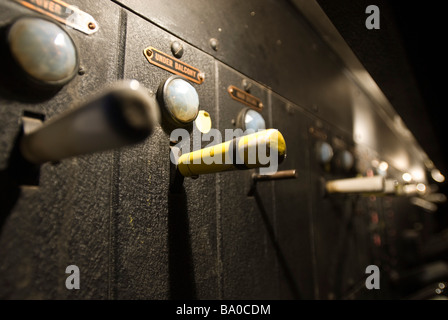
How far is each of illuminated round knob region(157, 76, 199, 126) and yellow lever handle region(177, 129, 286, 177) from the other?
16cm

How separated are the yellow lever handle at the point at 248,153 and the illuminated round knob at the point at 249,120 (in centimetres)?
37

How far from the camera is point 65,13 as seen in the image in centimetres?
58

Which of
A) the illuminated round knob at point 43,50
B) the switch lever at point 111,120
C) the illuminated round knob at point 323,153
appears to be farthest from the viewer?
the illuminated round knob at point 323,153

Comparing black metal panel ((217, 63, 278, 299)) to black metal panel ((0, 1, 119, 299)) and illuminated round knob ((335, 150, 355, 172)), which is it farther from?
illuminated round knob ((335, 150, 355, 172))

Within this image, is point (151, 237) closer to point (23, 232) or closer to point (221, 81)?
point (23, 232)

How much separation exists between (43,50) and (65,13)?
0.44ft

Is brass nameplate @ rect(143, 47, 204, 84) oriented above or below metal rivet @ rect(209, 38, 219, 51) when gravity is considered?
below

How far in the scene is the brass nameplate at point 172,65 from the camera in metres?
0.74

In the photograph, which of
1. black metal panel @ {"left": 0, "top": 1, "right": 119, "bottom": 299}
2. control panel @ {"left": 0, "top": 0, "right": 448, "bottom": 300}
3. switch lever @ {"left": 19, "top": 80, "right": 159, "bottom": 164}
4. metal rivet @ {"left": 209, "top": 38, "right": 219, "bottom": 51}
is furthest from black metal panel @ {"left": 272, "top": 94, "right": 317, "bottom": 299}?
switch lever @ {"left": 19, "top": 80, "right": 159, "bottom": 164}

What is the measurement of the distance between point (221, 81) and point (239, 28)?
29cm

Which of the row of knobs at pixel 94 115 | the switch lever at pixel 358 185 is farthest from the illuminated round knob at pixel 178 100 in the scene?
the switch lever at pixel 358 185

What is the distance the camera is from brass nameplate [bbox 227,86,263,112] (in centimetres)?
100

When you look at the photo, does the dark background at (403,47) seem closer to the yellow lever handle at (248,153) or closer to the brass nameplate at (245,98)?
the brass nameplate at (245,98)

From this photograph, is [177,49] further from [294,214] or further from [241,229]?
[294,214]
